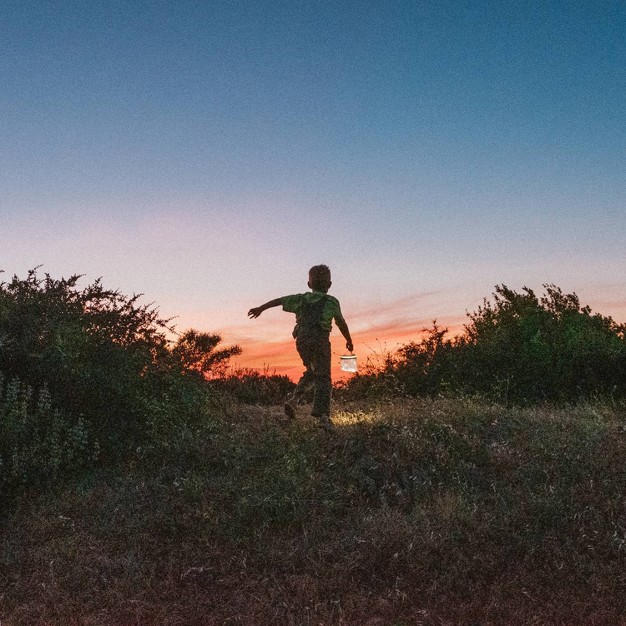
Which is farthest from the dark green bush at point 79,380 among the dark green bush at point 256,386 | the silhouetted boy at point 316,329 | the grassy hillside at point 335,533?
the dark green bush at point 256,386

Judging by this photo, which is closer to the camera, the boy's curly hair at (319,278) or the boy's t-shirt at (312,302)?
the boy's t-shirt at (312,302)

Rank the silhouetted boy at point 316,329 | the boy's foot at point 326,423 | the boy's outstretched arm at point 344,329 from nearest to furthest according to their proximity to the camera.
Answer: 1. the boy's foot at point 326,423
2. the silhouetted boy at point 316,329
3. the boy's outstretched arm at point 344,329

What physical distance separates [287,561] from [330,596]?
65cm

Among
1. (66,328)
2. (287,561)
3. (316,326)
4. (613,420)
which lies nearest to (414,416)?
(316,326)

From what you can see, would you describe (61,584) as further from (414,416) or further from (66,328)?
(414,416)

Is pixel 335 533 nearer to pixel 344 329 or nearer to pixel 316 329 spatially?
pixel 316 329

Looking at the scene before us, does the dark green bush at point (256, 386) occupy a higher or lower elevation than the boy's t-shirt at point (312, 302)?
lower

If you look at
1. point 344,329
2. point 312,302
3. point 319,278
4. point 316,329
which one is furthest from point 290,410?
point 319,278

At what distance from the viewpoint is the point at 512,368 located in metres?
14.9

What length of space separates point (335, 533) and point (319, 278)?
451 centimetres

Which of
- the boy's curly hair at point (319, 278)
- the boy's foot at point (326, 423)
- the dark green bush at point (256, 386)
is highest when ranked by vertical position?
the boy's curly hair at point (319, 278)

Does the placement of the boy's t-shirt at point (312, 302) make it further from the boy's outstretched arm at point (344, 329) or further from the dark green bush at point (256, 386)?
the dark green bush at point (256, 386)

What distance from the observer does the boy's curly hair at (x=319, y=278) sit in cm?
1032

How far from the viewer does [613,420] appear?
10.9 metres
